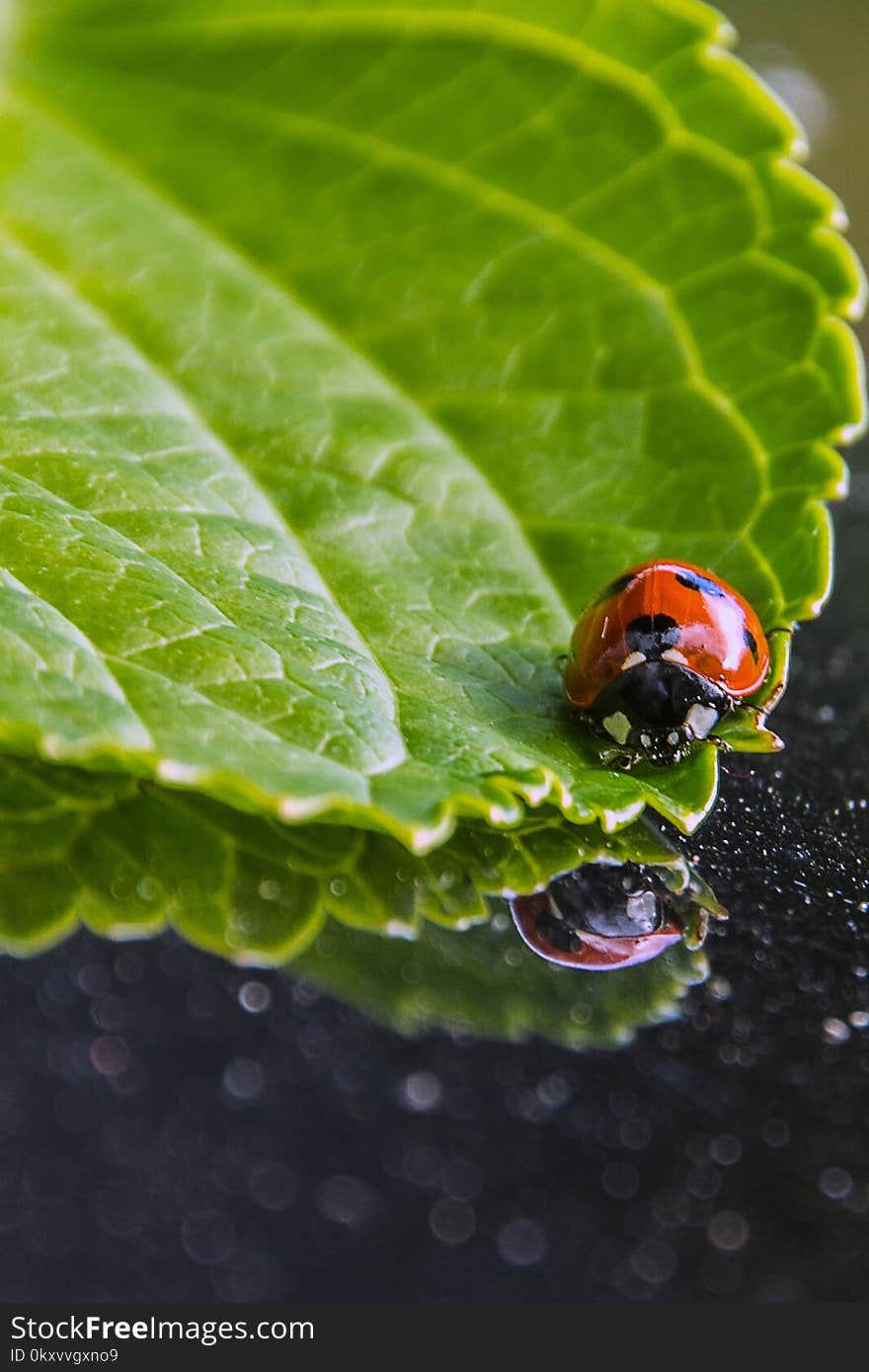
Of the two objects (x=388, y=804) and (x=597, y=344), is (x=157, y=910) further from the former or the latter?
(x=597, y=344)

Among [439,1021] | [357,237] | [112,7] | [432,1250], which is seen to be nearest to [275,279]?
[357,237]

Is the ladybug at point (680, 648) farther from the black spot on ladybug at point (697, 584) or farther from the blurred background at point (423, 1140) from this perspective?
the blurred background at point (423, 1140)

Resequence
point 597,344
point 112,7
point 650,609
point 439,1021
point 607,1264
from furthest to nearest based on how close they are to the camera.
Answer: point 112,7
point 597,344
point 650,609
point 439,1021
point 607,1264

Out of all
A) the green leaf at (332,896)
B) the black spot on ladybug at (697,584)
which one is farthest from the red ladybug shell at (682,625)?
the green leaf at (332,896)

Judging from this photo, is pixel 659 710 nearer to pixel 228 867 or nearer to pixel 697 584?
pixel 697 584

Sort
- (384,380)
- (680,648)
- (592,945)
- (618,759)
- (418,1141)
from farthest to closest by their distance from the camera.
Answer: (384,380) < (680,648) < (618,759) < (592,945) < (418,1141)

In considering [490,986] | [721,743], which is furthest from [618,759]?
[490,986]
